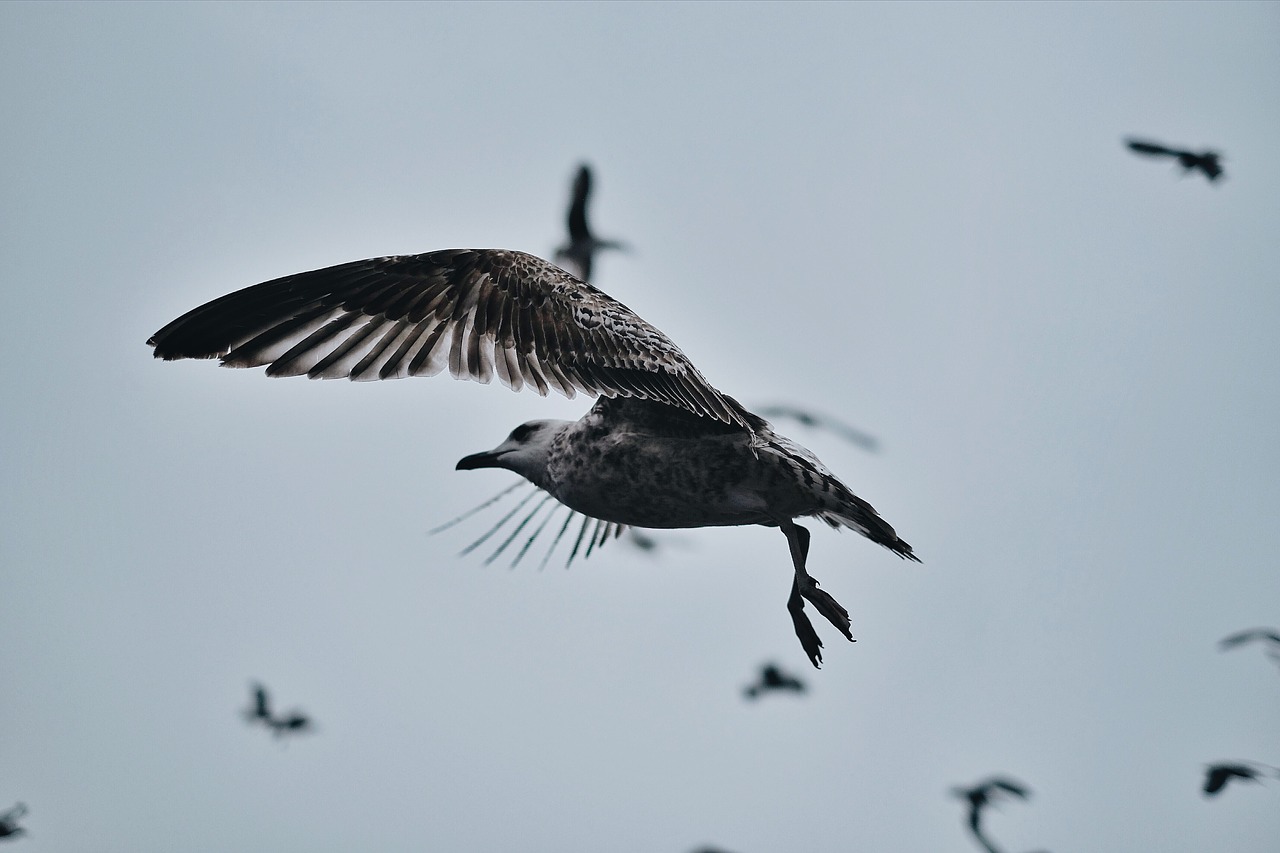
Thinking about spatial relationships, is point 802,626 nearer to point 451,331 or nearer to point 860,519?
point 860,519

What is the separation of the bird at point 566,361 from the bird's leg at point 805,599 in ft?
0.04

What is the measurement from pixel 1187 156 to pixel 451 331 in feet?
31.3

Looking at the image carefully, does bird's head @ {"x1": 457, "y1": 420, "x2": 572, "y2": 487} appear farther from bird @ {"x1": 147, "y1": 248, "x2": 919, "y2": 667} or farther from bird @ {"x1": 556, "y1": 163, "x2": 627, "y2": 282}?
bird @ {"x1": 556, "y1": 163, "x2": 627, "y2": 282}

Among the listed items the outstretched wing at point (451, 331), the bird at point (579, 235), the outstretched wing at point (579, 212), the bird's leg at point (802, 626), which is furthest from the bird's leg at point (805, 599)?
the outstretched wing at point (579, 212)

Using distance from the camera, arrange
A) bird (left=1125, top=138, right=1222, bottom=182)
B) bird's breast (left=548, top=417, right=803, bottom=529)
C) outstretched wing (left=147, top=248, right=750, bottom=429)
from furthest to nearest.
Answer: bird (left=1125, top=138, right=1222, bottom=182), bird's breast (left=548, top=417, right=803, bottom=529), outstretched wing (left=147, top=248, right=750, bottom=429)

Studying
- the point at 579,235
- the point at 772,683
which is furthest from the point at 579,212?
the point at 772,683

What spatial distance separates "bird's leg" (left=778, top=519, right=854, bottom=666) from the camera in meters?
9.22

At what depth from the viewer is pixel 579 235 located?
17.2 m

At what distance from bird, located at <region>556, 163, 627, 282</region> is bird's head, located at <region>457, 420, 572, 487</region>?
254 inches

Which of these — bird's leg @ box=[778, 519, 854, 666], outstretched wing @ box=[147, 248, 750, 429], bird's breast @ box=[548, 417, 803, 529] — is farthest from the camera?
bird's leg @ box=[778, 519, 854, 666]

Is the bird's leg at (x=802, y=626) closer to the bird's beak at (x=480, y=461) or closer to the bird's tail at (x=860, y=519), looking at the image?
the bird's tail at (x=860, y=519)

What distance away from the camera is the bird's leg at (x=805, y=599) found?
363 inches

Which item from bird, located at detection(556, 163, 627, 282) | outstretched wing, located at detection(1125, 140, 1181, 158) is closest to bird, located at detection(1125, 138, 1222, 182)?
outstretched wing, located at detection(1125, 140, 1181, 158)

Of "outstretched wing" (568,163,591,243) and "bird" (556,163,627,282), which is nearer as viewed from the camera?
"bird" (556,163,627,282)
